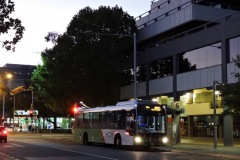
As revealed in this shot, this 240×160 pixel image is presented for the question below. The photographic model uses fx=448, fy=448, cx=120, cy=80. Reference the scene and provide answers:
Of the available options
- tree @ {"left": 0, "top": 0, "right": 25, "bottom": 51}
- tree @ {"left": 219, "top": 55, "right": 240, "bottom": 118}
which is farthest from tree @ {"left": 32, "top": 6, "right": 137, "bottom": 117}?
tree @ {"left": 0, "top": 0, "right": 25, "bottom": 51}

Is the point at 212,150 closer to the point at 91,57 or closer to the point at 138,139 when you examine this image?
the point at 138,139

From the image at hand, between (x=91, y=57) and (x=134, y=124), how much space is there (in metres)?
17.0

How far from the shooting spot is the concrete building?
114ft

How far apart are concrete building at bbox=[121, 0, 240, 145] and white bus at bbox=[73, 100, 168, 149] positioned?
20.9 feet

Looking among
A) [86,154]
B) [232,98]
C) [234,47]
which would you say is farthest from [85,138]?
[232,98]

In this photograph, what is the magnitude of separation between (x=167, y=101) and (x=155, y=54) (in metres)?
5.10

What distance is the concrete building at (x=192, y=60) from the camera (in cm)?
3462

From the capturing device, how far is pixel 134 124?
2939 cm

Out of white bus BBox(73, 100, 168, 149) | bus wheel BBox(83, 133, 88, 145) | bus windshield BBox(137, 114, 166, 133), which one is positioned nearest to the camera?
white bus BBox(73, 100, 168, 149)

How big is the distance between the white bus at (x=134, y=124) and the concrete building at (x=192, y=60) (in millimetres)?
6377

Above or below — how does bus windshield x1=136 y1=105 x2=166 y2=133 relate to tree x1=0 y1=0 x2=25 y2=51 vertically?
A: below

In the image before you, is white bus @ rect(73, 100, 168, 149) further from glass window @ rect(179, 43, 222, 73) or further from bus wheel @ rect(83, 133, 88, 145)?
glass window @ rect(179, 43, 222, 73)

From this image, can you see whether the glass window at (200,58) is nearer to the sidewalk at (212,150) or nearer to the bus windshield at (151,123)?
the sidewalk at (212,150)

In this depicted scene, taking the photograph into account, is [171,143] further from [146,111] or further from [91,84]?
[91,84]
